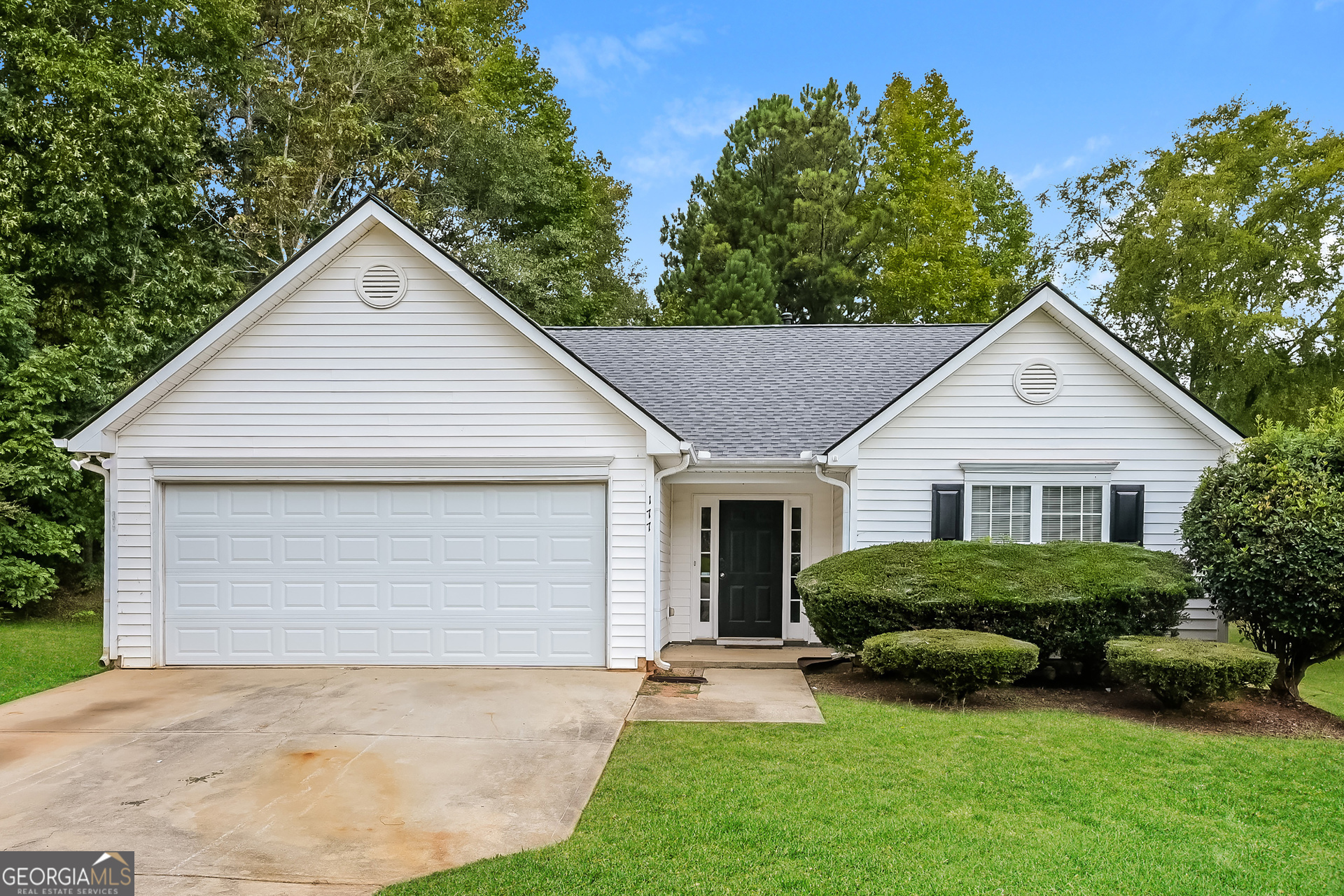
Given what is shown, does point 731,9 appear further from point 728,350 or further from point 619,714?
point 619,714

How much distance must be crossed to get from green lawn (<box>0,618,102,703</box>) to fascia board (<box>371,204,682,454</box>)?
6.12 m

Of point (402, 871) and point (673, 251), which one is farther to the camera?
point (673, 251)

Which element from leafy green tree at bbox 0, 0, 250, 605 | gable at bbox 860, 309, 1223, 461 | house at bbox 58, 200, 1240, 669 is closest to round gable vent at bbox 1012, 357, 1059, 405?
gable at bbox 860, 309, 1223, 461

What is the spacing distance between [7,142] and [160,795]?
1583 centimetres

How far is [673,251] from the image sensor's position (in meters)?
29.3

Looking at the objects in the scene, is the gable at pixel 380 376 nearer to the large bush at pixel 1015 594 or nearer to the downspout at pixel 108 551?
the downspout at pixel 108 551

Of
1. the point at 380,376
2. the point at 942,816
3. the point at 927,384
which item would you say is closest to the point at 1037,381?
the point at 927,384

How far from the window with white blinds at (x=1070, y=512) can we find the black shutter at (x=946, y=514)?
107cm

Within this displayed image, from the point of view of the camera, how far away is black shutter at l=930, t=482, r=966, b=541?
9578 mm

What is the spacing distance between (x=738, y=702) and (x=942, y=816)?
307cm

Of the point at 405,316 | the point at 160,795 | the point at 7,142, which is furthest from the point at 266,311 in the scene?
the point at 7,142

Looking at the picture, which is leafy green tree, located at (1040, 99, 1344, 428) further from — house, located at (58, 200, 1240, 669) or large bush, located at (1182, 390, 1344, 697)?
large bush, located at (1182, 390, 1344, 697)

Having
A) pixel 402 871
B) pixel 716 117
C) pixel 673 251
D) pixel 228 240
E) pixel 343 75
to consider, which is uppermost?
pixel 716 117

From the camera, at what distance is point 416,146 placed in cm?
2316
